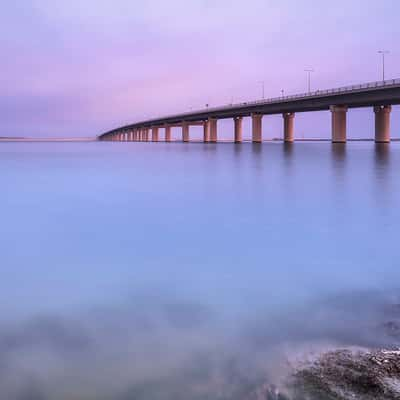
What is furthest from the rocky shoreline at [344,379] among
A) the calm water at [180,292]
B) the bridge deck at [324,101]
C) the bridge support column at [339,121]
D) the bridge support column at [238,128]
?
the bridge support column at [238,128]

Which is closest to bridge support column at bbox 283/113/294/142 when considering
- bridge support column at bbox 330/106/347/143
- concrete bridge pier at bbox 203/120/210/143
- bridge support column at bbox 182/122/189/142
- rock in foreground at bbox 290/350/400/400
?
bridge support column at bbox 330/106/347/143

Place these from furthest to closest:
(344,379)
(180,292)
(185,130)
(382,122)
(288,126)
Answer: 1. (185,130)
2. (288,126)
3. (382,122)
4. (180,292)
5. (344,379)

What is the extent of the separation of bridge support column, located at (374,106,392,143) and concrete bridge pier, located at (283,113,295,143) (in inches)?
792

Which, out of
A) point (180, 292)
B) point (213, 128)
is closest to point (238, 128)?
point (213, 128)

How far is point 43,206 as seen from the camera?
20.4 metres

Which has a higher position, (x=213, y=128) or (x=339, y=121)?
(x=213, y=128)

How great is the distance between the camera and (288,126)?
374 ft

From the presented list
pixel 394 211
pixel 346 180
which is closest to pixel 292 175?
pixel 346 180

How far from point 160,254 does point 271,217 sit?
6072 mm

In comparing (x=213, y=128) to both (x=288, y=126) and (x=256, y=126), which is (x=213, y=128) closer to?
(x=256, y=126)

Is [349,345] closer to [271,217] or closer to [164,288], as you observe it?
[164,288]

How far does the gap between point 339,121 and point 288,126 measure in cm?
2803

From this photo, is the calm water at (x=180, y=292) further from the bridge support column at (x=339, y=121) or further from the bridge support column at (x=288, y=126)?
the bridge support column at (x=288, y=126)

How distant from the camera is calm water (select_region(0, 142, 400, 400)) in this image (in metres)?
5.15
